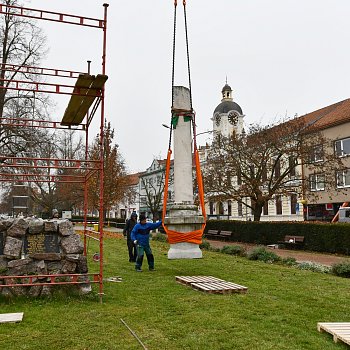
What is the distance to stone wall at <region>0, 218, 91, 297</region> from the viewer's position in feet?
25.2

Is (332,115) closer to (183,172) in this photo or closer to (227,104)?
(227,104)

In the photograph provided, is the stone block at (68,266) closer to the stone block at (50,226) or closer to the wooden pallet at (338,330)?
the stone block at (50,226)

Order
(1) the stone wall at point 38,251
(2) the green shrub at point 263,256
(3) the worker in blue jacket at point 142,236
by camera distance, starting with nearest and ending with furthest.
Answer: (1) the stone wall at point 38,251
(3) the worker in blue jacket at point 142,236
(2) the green shrub at point 263,256

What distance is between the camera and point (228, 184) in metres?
27.8

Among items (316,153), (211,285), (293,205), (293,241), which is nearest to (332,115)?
(293,205)

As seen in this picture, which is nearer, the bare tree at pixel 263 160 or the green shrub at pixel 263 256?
the green shrub at pixel 263 256

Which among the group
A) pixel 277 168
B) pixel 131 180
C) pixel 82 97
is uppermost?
pixel 131 180

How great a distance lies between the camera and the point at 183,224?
13.4 meters

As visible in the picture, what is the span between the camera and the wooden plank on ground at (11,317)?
6230mm

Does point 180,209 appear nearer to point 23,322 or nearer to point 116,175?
point 23,322

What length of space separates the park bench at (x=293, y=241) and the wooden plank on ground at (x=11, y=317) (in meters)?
15.9

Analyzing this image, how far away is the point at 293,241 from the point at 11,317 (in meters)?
16.2

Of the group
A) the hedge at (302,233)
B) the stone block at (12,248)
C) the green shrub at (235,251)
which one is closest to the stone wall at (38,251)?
the stone block at (12,248)

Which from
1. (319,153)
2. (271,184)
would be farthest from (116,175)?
(319,153)
